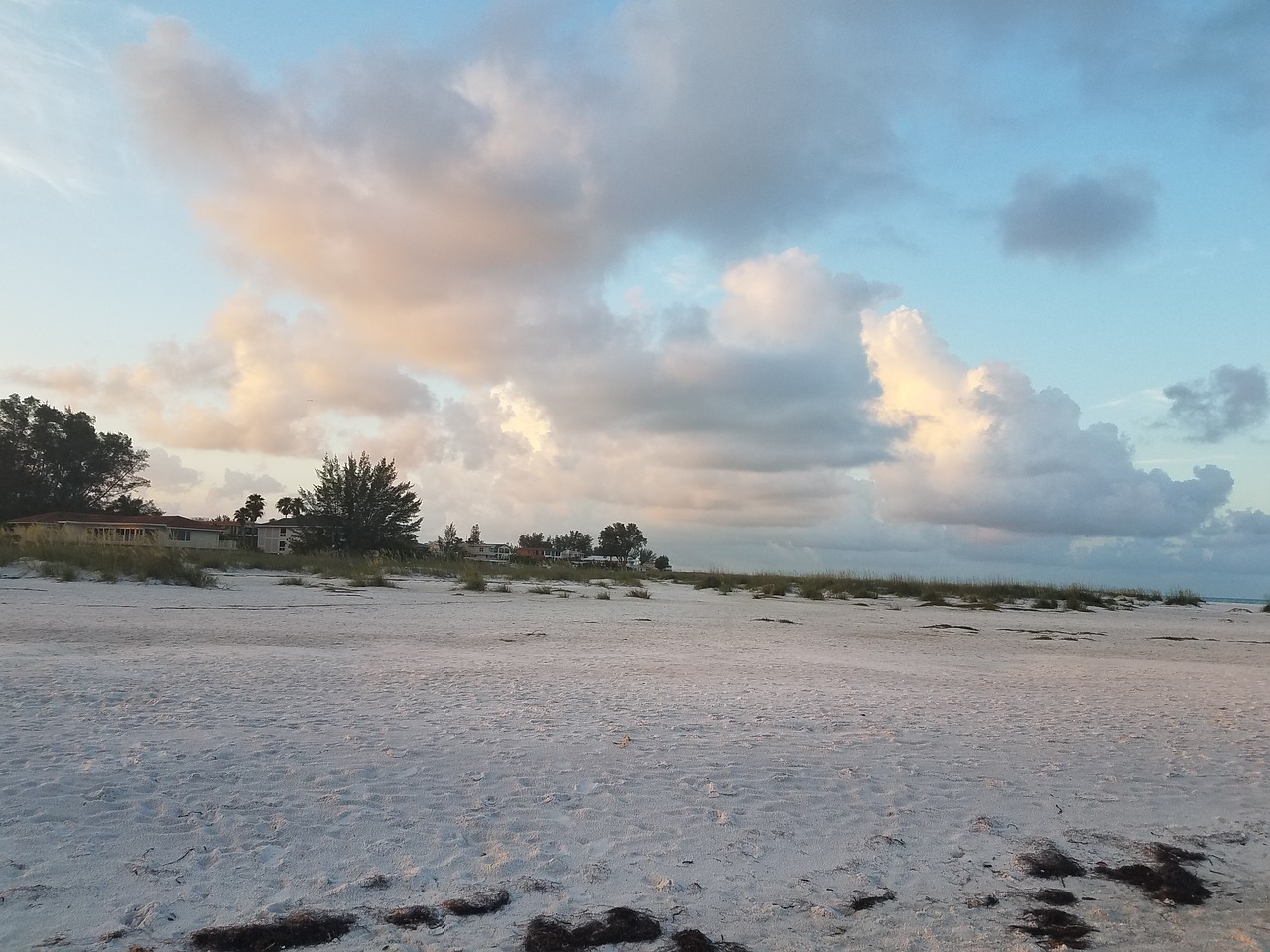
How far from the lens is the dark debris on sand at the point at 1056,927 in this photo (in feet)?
10.9

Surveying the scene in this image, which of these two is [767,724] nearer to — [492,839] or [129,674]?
[492,839]

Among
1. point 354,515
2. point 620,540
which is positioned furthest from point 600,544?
point 354,515

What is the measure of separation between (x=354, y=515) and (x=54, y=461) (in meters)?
28.8

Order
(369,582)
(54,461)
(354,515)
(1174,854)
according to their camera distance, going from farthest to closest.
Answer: (54,461)
(354,515)
(369,582)
(1174,854)

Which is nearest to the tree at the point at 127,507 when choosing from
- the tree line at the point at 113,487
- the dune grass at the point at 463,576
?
the tree line at the point at 113,487

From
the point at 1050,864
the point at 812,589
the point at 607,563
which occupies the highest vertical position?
the point at 607,563

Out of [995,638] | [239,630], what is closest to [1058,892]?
[239,630]

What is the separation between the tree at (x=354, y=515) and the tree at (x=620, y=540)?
181ft

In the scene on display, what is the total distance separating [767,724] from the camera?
255 inches

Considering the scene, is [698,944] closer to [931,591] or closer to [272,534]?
[931,591]

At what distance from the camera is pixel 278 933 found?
3180 millimetres

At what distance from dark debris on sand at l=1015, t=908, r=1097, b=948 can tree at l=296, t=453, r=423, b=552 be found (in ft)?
132

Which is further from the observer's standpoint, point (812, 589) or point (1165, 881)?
point (812, 589)

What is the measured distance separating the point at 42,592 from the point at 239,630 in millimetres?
6162
